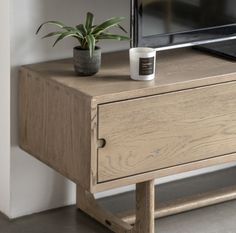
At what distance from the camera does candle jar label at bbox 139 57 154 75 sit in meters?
2.20

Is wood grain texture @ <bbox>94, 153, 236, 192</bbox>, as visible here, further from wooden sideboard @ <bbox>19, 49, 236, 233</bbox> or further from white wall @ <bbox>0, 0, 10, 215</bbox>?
white wall @ <bbox>0, 0, 10, 215</bbox>

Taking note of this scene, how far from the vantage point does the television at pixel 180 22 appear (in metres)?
2.31

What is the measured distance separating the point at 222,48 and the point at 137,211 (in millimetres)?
609

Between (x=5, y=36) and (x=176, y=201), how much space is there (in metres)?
0.77

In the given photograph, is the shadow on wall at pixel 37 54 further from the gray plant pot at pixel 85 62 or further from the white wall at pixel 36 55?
the gray plant pot at pixel 85 62

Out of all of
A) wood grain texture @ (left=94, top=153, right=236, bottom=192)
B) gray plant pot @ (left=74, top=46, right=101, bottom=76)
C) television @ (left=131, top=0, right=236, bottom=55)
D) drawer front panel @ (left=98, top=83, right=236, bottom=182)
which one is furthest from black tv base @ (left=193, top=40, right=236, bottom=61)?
gray plant pot @ (left=74, top=46, right=101, bottom=76)

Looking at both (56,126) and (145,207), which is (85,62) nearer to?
(56,126)

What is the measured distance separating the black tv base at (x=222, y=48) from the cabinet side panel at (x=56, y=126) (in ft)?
1.85

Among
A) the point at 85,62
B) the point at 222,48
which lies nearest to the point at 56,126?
the point at 85,62

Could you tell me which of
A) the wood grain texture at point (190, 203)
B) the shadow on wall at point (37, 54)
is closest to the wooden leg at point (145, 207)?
the wood grain texture at point (190, 203)

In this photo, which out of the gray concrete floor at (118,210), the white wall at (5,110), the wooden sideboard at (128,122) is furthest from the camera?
the gray concrete floor at (118,210)

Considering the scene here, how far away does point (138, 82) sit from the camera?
7.22 feet

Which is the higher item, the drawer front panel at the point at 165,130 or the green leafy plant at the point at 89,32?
the green leafy plant at the point at 89,32

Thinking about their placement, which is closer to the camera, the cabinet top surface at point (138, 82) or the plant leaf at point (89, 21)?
the cabinet top surface at point (138, 82)
